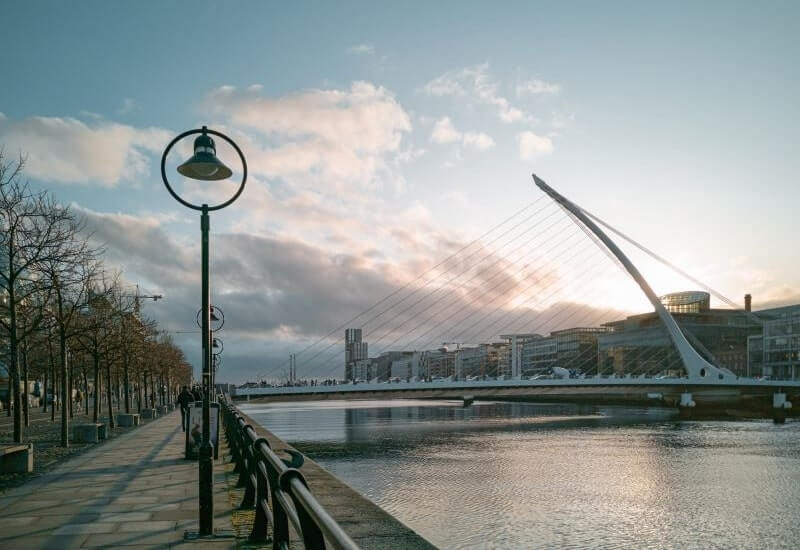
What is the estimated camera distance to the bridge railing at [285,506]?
3947 millimetres

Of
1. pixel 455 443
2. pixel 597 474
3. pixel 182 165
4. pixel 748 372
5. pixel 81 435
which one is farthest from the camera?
pixel 748 372

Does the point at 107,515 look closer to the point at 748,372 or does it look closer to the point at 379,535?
the point at 379,535

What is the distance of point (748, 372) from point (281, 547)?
12934 cm

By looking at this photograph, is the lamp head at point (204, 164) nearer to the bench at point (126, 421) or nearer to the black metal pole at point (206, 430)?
the black metal pole at point (206, 430)

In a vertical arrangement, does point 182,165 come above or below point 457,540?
above

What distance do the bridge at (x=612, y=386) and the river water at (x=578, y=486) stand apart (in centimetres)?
1569

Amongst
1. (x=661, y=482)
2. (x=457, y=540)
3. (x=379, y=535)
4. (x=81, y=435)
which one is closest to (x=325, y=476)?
(x=457, y=540)

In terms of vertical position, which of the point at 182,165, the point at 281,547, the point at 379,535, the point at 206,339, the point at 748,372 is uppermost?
the point at 182,165

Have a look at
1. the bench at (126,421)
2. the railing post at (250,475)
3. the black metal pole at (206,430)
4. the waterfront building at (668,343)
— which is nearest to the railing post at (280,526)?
the black metal pole at (206,430)

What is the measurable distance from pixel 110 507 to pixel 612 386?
72790 mm

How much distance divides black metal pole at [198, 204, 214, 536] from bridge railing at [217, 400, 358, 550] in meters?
0.57

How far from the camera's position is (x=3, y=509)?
10781 millimetres

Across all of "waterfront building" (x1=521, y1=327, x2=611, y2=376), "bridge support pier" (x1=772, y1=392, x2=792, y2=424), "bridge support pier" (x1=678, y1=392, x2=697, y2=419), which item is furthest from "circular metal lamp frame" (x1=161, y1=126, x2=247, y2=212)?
"waterfront building" (x1=521, y1=327, x2=611, y2=376)

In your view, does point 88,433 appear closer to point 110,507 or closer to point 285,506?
point 110,507
